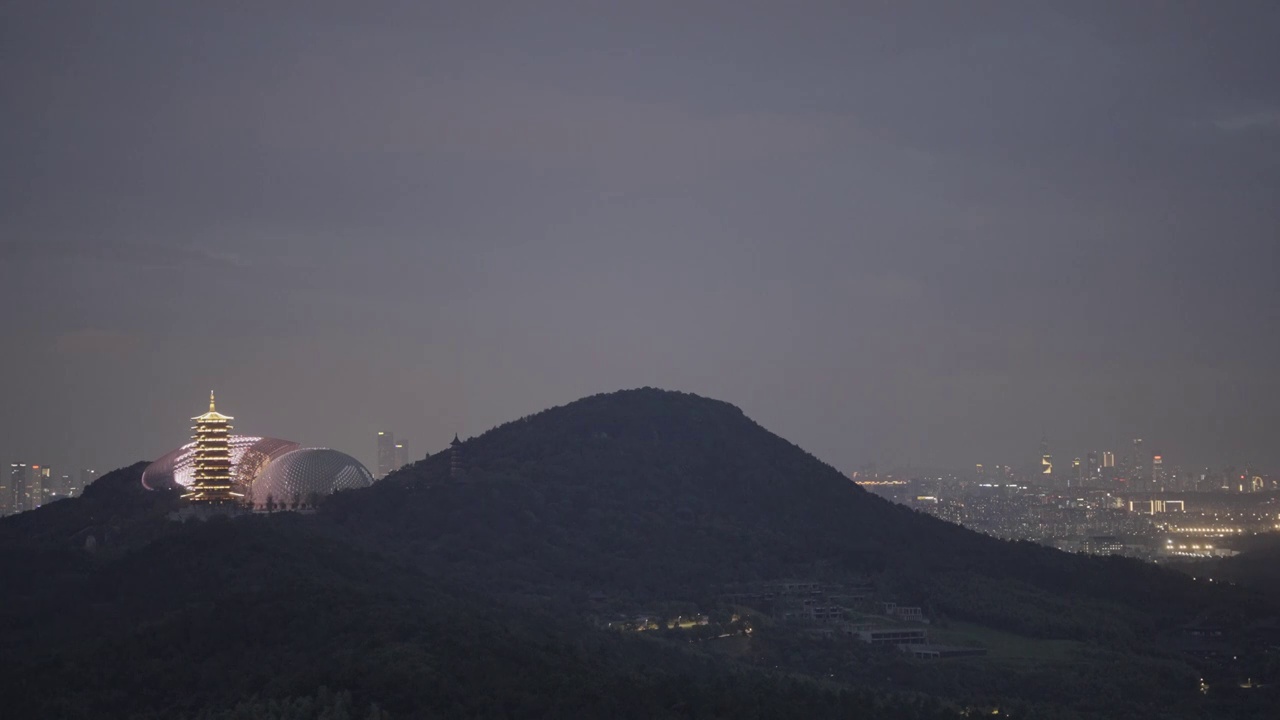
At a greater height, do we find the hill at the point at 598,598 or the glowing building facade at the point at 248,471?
the glowing building facade at the point at 248,471

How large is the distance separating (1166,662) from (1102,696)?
33.3 feet

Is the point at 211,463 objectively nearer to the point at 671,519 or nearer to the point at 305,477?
the point at 305,477

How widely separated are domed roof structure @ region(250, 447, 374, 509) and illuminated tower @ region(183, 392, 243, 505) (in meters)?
3.28

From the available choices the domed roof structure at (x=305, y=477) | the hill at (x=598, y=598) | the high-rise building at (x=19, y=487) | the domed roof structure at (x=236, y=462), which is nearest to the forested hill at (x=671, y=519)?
the hill at (x=598, y=598)

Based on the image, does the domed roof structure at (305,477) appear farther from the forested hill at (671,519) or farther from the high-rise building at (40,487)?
the high-rise building at (40,487)

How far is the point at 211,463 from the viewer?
96375 mm

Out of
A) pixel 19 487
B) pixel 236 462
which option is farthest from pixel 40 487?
pixel 236 462

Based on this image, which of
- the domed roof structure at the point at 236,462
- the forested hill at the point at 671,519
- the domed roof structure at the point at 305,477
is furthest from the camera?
the domed roof structure at the point at 236,462

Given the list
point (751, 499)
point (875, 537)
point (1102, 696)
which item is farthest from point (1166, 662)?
point (751, 499)

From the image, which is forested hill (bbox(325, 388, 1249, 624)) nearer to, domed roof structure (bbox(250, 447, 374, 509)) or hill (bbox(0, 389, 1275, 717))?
hill (bbox(0, 389, 1275, 717))

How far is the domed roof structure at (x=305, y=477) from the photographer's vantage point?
10075 centimetres

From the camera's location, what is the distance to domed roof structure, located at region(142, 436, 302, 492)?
105500mm

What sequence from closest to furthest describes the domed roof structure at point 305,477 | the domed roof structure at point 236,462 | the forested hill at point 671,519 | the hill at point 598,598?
the hill at point 598,598 → the forested hill at point 671,519 → the domed roof structure at point 305,477 → the domed roof structure at point 236,462

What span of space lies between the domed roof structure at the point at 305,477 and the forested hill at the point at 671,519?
2.61 meters
